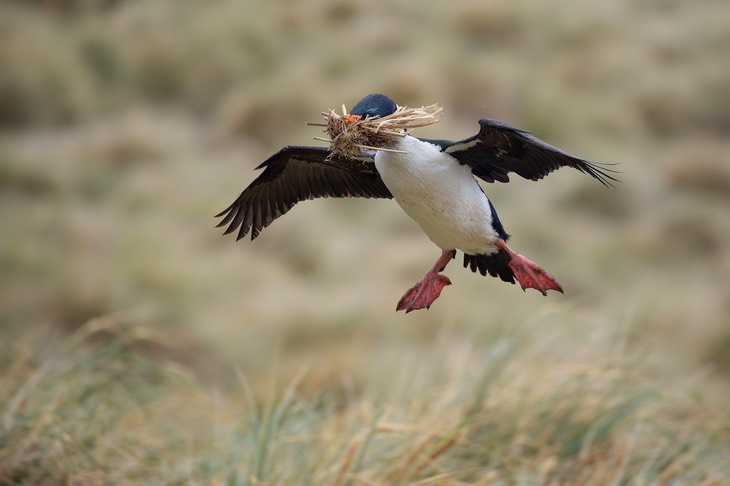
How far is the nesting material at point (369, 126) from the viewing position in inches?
57.9

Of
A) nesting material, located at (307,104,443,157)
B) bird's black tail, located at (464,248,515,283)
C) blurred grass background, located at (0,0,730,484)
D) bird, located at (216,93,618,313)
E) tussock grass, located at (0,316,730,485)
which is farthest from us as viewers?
blurred grass background, located at (0,0,730,484)

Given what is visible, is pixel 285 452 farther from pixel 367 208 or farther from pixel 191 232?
pixel 367 208

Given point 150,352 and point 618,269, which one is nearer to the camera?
point 150,352

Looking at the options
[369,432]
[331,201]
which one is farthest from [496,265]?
[331,201]

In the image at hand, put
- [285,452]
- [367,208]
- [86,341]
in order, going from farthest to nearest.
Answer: [367,208], [86,341], [285,452]

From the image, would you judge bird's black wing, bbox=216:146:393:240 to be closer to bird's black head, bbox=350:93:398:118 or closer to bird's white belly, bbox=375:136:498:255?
bird's white belly, bbox=375:136:498:255

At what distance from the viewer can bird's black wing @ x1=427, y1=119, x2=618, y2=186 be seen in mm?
1674

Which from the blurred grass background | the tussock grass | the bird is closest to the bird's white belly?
the bird

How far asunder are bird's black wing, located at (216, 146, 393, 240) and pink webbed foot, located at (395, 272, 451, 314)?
327mm

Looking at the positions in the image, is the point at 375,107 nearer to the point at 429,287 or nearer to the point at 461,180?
the point at 461,180

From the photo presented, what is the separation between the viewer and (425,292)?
5.65ft

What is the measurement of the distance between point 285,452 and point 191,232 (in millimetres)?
5328

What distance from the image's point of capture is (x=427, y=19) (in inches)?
421

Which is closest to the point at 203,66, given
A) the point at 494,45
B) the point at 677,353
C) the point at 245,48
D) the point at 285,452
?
the point at 245,48
